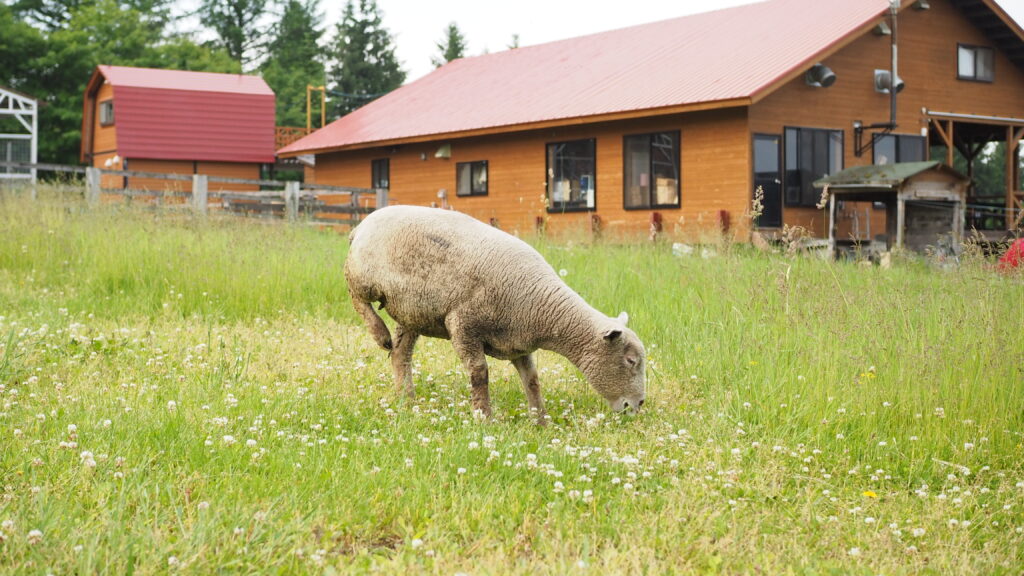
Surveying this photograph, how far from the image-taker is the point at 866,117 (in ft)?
66.9

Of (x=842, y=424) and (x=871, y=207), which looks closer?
(x=842, y=424)

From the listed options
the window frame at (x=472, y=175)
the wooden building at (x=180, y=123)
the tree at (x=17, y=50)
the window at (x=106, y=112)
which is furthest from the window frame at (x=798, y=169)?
the tree at (x=17, y=50)

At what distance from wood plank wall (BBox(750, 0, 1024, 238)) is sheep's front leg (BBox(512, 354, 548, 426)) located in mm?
13397

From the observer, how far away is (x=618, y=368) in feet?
19.3

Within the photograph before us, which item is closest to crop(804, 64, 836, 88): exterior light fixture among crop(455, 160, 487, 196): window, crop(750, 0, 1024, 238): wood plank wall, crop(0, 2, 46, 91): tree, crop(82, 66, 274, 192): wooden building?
crop(750, 0, 1024, 238): wood plank wall

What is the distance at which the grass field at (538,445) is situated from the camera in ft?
13.0

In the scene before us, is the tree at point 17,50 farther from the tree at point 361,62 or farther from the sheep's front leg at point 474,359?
the sheep's front leg at point 474,359

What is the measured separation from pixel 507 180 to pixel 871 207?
26.2ft

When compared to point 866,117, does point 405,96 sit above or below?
above

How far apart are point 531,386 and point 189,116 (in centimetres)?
2973

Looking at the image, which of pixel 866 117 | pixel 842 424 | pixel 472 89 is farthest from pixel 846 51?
pixel 842 424

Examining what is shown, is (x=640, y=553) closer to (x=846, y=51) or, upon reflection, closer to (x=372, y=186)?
(x=846, y=51)

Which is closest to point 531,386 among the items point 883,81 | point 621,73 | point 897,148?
point 883,81

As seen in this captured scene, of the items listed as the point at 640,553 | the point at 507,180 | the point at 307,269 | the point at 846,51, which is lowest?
the point at 640,553
